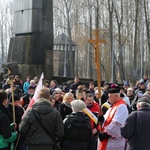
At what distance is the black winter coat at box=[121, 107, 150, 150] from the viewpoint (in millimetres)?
5344

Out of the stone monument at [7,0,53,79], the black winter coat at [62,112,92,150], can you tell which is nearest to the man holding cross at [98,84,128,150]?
A: the black winter coat at [62,112,92,150]

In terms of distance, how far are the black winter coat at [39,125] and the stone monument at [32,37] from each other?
40.0 ft

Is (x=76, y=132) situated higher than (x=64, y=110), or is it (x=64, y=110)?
(x=64, y=110)

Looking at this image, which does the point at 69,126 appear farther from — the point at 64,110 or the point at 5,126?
the point at 64,110

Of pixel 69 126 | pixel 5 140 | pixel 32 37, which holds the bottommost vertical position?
pixel 5 140

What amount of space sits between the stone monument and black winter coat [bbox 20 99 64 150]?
12.2m

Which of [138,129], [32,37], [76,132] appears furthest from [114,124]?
[32,37]

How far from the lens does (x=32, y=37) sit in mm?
17484

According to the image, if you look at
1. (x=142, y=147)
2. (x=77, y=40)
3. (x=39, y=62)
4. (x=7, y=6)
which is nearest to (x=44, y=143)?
(x=142, y=147)

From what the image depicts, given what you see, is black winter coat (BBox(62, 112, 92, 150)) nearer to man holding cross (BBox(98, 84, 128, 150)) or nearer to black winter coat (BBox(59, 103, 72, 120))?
man holding cross (BBox(98, 84, 128, 150))

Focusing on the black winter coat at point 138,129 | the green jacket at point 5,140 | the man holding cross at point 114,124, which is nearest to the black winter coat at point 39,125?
the green jacket at point 5,140

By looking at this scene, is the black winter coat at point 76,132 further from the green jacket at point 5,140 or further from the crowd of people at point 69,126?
the green jacket at point 5,140

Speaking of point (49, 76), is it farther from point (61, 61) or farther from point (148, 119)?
point (61, 61)

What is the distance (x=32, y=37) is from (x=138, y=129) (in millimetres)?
12855
